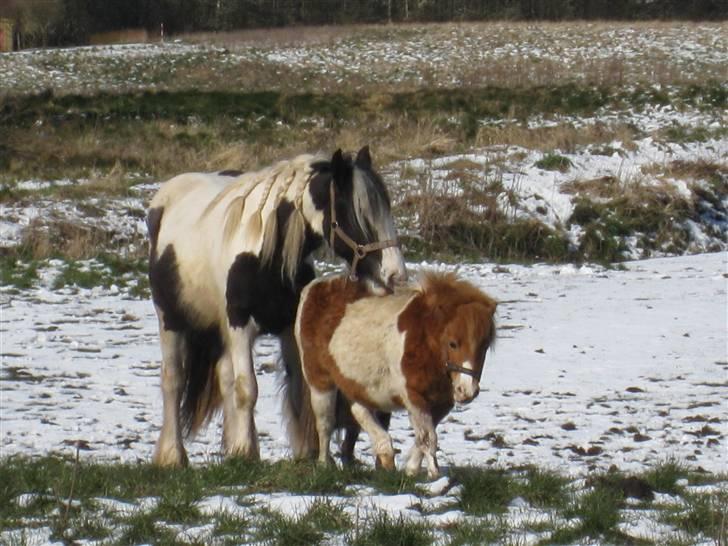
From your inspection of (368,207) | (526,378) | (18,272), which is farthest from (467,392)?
(18,272)

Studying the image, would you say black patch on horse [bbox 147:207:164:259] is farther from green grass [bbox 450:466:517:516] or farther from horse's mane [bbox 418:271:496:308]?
green grass [bbox 450:466:517:516]

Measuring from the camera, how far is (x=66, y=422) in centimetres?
920

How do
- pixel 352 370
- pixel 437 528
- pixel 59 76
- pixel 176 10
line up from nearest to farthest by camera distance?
pixel 437 528 < pixel 352 370 < pixel 59 76 < pixel 176 10

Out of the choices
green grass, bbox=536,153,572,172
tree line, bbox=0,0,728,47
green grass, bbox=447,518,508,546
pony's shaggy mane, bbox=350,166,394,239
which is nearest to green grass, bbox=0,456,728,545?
green grass, bbox=447,518,508,546

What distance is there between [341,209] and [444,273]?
0.69 m

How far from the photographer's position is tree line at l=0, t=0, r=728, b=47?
57.1 metres

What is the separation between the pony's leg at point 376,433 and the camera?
6.21 meters

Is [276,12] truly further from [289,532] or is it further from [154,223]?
[289,532]

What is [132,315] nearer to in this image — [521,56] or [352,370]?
[352,370]

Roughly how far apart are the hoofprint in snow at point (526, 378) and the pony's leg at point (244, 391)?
0.31 m

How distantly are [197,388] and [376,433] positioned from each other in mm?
2144

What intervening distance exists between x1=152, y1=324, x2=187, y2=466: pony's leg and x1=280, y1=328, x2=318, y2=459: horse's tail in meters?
1.04

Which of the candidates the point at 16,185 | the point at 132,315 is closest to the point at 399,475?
the point at 132,315

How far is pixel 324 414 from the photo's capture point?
6.53 metres
